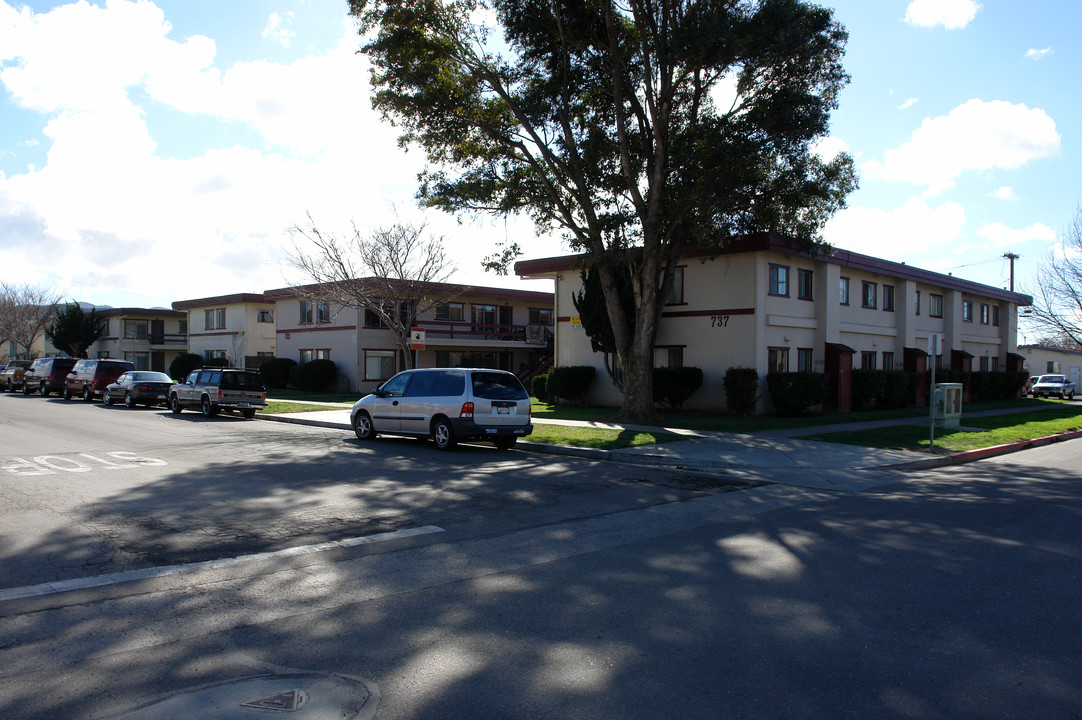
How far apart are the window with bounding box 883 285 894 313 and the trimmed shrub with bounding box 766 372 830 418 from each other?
29.5 feet

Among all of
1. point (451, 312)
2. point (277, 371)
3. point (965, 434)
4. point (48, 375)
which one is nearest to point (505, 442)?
point (965, 434)

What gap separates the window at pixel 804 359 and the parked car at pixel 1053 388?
88.4ft

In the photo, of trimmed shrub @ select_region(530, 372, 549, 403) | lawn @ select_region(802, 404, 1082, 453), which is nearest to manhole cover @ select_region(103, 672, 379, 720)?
lawn @ select_region(802, 404, 1082, 453)

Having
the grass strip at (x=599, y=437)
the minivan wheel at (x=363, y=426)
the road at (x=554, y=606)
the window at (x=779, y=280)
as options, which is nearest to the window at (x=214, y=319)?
the minivan wheel at (x=363, y=426)

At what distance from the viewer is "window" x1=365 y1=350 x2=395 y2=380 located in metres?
38.7

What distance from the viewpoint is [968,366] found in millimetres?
35844

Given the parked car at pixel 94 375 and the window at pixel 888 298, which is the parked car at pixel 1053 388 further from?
the parked car at pixel 94 375

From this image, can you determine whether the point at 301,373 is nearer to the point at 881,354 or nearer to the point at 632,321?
the point at 632,321

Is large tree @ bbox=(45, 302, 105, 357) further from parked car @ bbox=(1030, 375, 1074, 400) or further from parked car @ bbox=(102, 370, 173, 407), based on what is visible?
parked car @ bbox=(1030, 375, 1074, 400)

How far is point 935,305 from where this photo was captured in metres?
35.3

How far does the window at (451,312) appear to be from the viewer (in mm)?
41250

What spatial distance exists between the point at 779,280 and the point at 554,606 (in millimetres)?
22031

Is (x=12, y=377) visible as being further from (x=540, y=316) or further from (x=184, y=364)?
(x=540, y=316)

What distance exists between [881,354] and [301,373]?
26885mm
